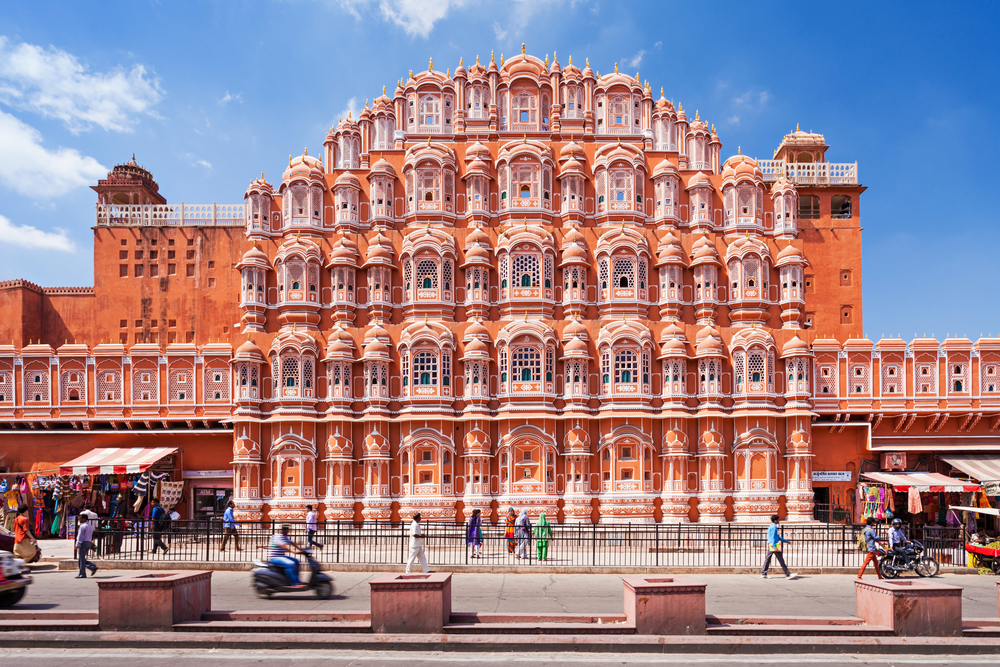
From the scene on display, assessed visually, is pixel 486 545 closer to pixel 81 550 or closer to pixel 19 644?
pixel 81 550

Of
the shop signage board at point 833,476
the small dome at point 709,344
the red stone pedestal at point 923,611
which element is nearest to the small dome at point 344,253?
the small dome at point 709,344

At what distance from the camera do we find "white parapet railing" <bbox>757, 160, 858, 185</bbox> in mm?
44219

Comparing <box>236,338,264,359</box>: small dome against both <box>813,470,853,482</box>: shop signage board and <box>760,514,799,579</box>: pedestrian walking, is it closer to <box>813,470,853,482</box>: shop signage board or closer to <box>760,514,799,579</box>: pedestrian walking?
<box>760,514,799,579</box>: pedestrian walking

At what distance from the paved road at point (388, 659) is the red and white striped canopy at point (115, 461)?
20754mm

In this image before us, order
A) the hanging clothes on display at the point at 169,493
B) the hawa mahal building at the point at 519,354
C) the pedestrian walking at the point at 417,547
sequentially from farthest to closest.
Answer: the hawa mahal building at the point at 519,354
the hanging clothes on display at the point at 169,493
the pedestrian walking at the point at 417,547

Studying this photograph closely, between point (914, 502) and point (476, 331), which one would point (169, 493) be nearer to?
point (476, 331)

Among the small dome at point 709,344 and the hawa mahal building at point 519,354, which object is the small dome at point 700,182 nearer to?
the hawa mahal building at point 519,354

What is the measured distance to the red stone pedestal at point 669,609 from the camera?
42.6 ft

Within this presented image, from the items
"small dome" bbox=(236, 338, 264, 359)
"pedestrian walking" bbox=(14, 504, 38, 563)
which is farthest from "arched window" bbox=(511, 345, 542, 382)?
"pedestrian walking" bbox=(14, 504, 38, 563)

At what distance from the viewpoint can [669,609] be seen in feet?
42.8

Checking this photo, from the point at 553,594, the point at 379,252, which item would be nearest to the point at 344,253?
the point at 379,252

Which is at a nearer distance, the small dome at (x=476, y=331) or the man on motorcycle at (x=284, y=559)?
the man on motorcycle at (x=284, y=559)

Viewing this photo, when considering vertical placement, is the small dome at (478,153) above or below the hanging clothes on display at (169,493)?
above

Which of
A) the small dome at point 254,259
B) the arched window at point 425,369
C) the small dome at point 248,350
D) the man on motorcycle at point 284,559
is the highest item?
the small dome at point 254,259
